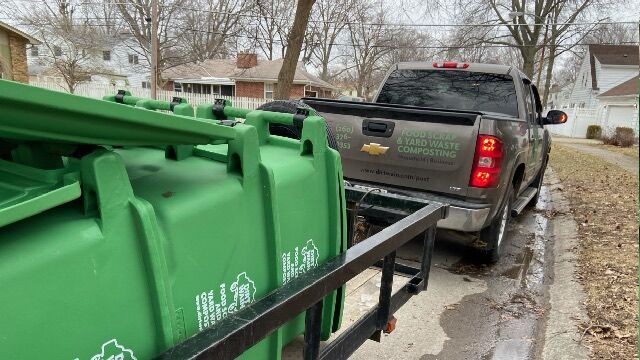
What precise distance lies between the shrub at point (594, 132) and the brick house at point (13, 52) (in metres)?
33.0

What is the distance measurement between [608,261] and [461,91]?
8.02ft

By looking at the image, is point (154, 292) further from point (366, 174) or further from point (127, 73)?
point (127, 73)

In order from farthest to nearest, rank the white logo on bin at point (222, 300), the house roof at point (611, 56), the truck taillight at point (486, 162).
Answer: the house roof at point (611, 56)
the truck taillight at point (486, 162)
the white logo on bin at point (222, 300)

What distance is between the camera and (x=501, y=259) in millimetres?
5348

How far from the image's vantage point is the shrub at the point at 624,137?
2323 cm

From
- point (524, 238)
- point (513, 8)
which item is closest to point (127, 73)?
point (513, 8)

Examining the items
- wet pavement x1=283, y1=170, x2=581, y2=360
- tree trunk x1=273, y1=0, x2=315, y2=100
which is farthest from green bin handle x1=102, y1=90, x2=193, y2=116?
tree trunk x1=273, y1=0, x2=315, y2=100

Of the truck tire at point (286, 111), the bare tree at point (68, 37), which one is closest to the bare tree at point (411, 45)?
the bare tree at point (68, 37)

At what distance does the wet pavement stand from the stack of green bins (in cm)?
114

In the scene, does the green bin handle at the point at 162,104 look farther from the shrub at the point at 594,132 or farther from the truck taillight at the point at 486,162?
the shrub at the point at 594,132

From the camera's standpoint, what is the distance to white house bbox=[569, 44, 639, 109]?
42719 millimetres

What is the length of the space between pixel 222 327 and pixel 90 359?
34 centimetres

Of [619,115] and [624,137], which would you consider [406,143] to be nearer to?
[624,137]

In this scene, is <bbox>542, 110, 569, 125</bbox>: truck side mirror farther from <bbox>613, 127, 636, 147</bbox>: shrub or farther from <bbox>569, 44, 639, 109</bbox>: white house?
<bbox>569, 44, 639, 109</bbox>: white house
